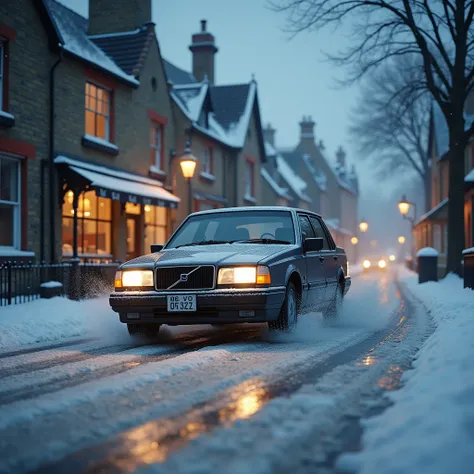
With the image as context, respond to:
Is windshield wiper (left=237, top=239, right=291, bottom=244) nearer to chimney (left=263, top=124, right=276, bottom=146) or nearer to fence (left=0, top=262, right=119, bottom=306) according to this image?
fence (left=0, top=262, right=119, bottom=306)

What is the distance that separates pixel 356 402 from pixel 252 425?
0.95 meters

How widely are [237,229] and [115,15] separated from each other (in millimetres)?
15724

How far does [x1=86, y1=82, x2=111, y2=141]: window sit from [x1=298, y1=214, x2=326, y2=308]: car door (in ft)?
33.6

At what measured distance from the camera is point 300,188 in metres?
55.1

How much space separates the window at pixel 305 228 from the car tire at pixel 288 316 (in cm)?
118

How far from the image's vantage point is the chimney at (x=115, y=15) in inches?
880

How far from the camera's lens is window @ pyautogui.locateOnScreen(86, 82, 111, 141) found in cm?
1839

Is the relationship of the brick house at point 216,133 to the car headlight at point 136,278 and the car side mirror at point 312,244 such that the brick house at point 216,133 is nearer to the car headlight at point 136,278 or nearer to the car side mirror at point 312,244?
the car side mirror at point 312,244

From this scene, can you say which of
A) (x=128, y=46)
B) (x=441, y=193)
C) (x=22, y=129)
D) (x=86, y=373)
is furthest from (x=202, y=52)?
(x=86, y=373)

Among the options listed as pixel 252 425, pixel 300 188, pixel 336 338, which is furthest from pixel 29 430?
pixel 300 188

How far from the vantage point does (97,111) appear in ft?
61.8

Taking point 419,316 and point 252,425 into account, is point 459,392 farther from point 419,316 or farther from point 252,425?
point 419,316

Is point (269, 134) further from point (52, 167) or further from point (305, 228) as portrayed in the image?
point (305, 228)

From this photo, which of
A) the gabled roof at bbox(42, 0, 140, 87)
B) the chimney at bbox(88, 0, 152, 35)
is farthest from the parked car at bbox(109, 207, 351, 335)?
the chimney at bbox(88, 0, 152, 35)
